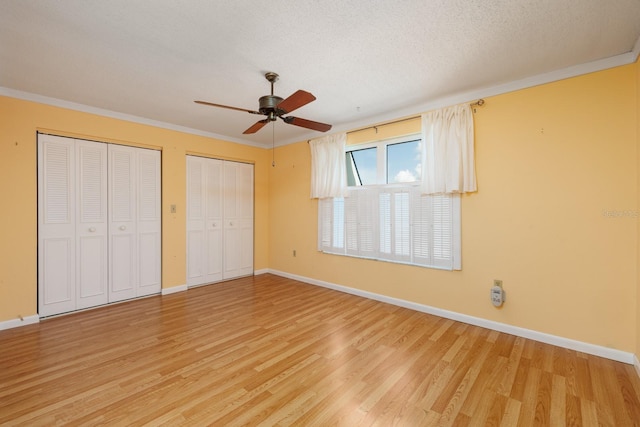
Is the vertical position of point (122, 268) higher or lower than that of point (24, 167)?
lower

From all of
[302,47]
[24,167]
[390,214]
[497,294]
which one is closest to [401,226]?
[390,214]

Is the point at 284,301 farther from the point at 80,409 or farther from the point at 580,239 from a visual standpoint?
the point at 580,239

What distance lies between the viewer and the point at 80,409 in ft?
6.02

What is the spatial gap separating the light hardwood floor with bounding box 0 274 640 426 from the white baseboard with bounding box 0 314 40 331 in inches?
4.4

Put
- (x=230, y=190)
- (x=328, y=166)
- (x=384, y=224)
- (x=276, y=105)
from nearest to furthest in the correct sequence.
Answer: (x=276, y=105) → (x=384, y=224) → (x=328, y=166) → (x=230, y=190)

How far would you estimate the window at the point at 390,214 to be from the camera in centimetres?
343

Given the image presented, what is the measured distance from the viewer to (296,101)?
2359 millimetres

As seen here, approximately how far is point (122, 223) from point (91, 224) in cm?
35

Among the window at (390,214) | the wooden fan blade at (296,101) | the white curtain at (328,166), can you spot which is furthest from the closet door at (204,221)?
the wooden fan blade at (296,101)

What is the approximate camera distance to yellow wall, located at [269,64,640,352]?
2434 millimetres

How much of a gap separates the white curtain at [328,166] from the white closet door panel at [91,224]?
10.0ft

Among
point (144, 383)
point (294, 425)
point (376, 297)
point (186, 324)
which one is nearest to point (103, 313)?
point (186, 324)

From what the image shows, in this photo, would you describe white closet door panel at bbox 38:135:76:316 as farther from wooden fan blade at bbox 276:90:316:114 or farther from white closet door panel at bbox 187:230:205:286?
wooden fan blade at bbox 276:90:316:114

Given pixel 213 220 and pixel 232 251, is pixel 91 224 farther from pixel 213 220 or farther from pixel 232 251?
pixel 232 251
